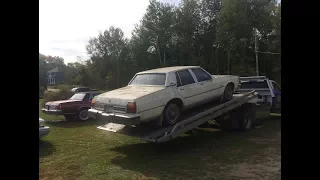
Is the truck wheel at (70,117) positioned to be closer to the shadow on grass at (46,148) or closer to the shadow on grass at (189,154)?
the shadow on grass at (46,148)

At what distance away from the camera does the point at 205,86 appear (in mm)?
7668

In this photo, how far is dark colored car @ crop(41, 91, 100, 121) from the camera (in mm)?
12555

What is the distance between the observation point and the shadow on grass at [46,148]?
7.08 meters

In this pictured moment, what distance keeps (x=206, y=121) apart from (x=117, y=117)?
7.88ft

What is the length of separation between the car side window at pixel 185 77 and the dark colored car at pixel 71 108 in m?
7.00

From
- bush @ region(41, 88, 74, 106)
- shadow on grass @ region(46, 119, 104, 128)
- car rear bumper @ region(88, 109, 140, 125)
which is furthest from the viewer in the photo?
bush @ region(41, 88, 74, 106)

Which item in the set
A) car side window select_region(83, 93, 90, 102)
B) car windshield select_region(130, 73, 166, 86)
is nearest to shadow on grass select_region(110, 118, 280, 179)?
car windshield select_region(130, 73, 166, 86)

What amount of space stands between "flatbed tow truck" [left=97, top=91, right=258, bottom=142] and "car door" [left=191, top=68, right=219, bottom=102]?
0.31 meters

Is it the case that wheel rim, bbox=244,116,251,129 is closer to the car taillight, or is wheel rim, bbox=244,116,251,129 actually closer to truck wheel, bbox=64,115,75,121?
the car taillight

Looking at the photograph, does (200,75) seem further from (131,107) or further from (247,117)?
(247,117)

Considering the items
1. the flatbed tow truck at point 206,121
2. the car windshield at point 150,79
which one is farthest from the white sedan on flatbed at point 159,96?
the flatbed tow truck at point 206,121
